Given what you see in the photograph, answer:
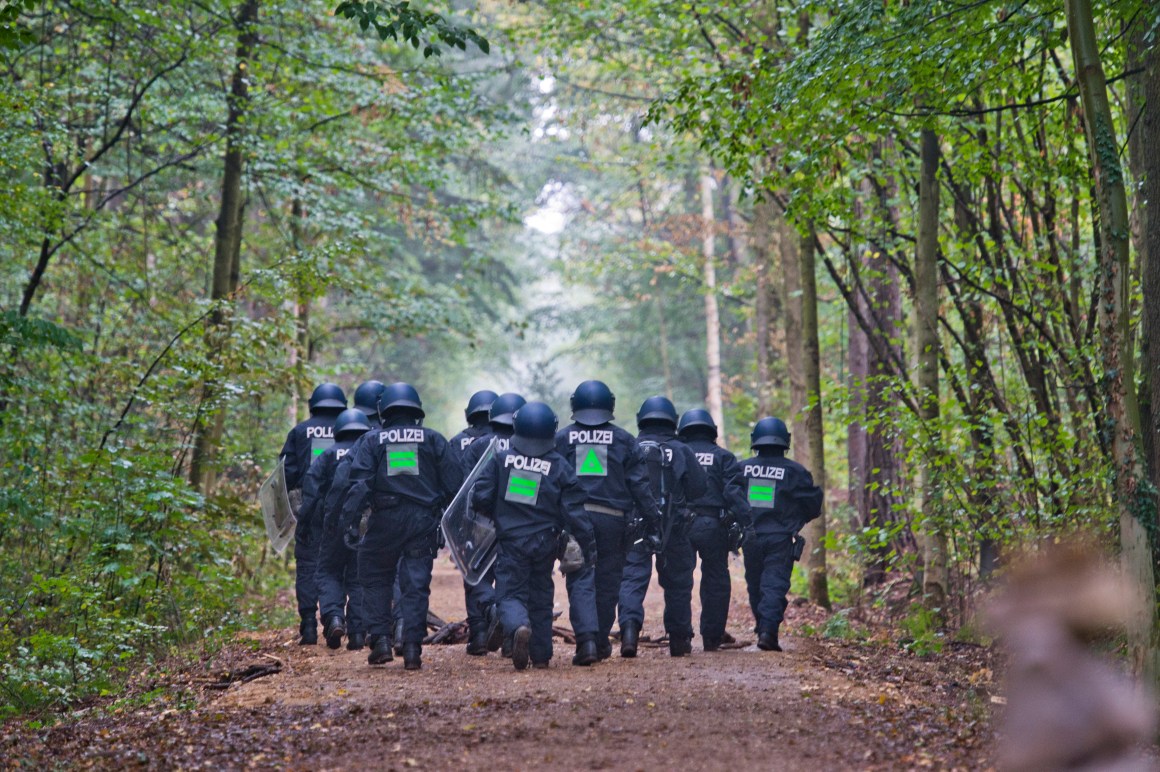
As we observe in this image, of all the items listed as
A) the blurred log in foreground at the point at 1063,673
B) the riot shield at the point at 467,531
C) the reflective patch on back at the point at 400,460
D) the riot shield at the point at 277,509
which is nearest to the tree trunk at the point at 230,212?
the riot shield at the point at 277,509

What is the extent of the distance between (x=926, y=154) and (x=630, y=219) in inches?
1030

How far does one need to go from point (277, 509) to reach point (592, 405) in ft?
12.7

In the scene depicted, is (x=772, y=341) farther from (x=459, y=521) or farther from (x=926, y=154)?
(x=459, y=521)

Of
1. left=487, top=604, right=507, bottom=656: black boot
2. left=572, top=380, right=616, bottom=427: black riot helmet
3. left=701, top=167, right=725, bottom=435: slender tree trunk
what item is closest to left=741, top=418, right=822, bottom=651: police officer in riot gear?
left=572, top=380, right=616, bottom=427: black riot helmet

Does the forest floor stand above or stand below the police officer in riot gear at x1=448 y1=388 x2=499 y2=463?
below

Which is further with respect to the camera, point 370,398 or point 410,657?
point 370,398

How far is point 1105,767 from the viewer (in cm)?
349

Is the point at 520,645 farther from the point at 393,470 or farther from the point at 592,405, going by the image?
the point at 592,405

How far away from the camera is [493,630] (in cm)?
977

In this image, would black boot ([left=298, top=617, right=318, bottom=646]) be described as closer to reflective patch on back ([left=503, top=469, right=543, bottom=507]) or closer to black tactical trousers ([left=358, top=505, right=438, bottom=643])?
black tactical trousers ([left=358, top=505, right=438, bottom=643])

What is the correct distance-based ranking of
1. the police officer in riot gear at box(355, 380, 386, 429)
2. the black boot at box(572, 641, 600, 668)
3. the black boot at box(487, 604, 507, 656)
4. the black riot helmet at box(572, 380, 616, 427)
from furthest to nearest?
the police officer in riot gear at box(355, 380, 386, 429), the black boot at box(487, 604, 507, 656), the black riot helmet at box(572, 380, 616, 427), the black boot at box(572, 641, 600, 668)

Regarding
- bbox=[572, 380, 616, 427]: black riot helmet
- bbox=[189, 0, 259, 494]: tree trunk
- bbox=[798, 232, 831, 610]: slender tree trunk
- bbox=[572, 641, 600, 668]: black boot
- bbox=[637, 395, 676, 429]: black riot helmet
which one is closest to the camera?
bbox=[572, 641, 600, 668]: black boot

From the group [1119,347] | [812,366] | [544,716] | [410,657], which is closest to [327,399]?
[410,657]

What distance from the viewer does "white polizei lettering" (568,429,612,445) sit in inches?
369
